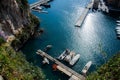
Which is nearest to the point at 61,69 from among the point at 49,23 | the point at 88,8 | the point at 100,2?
the point at 49,23

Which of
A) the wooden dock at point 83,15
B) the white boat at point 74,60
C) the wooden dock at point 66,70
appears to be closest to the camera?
the wooden dock at point 66,70

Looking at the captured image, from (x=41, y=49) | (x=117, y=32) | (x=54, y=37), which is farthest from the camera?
(x=117, y=32)

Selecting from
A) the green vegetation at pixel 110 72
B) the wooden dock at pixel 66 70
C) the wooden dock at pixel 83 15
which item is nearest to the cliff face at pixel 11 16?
the wooden dock at pixel 66 70

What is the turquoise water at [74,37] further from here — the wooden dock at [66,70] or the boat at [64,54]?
the boat at [64,54]

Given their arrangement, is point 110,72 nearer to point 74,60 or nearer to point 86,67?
point 86,67

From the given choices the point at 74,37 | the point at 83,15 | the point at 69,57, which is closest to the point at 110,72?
the point at 69,57

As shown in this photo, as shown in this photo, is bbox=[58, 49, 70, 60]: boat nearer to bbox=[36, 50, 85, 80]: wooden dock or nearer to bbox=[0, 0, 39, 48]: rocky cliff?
bbox=[36, 50, 85, 80]: wooden dock

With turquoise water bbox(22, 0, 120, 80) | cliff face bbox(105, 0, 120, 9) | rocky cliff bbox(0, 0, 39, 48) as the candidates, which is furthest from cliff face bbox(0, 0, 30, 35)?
cliff face bbox(105, 0, 120, 9)

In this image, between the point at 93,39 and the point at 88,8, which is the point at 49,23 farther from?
the point at 88,8
